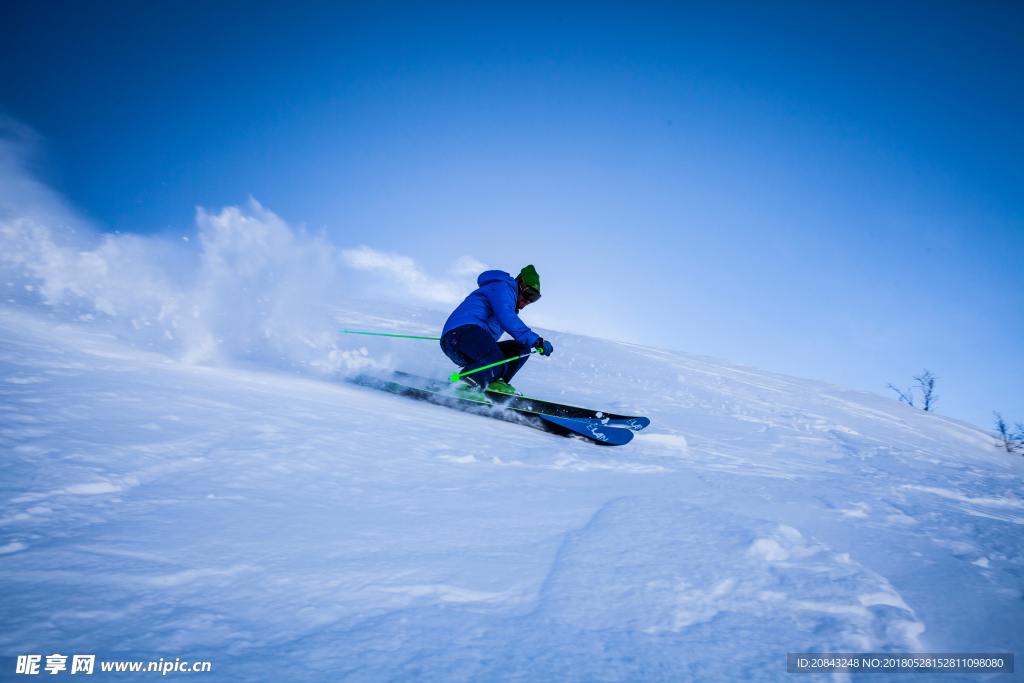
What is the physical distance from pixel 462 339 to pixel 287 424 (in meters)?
2.26

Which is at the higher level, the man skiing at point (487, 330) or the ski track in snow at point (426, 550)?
the man skiing at point (487, 330)

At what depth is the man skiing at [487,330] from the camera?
424 centimetres

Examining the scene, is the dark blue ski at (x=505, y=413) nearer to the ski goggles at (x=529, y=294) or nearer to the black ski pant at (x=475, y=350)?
the black ski pant at (x=475, y=350)

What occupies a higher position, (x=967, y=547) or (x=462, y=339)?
(x=462, y=339)

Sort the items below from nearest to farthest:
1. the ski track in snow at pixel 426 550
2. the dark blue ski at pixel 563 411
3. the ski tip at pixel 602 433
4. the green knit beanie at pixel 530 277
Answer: the ski track in snow at pixel 426 550, the ski tip at pixel 602 433, the dark blue ski at pixel 563 411, the green knit beanie at pixel 530 277

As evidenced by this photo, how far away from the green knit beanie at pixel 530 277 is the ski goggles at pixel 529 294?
4cm

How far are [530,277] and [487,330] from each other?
950 mm

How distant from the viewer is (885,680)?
1.05m

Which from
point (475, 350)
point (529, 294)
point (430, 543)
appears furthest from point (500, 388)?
point (430, 543)

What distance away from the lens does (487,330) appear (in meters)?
4.40

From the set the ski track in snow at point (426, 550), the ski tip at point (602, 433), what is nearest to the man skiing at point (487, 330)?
the ski tip at point (602, 433)

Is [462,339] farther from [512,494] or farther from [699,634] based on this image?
[699,634]

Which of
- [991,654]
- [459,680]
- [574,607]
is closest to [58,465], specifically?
[459,680]

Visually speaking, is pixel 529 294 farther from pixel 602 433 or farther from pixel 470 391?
pixel 602 433
